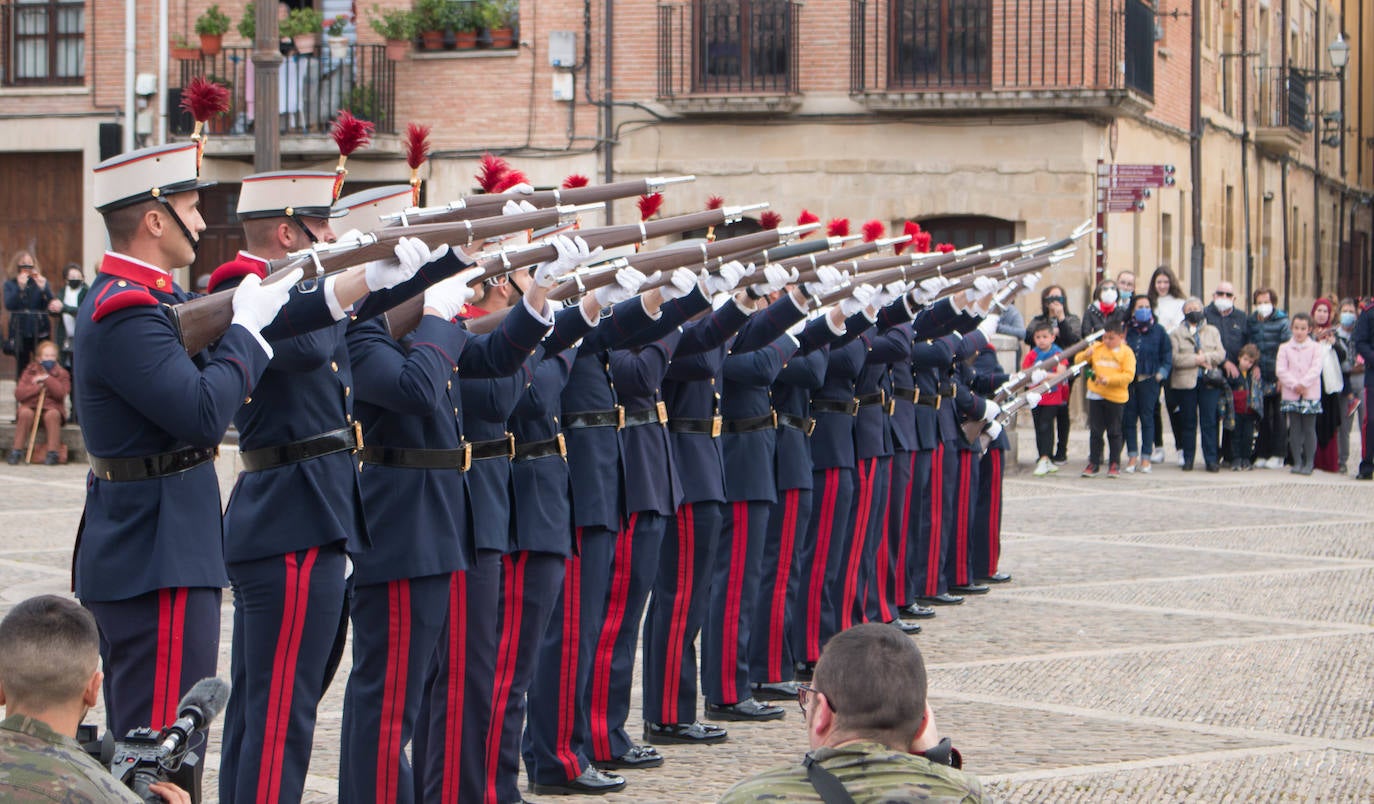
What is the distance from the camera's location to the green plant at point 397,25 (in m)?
23.0

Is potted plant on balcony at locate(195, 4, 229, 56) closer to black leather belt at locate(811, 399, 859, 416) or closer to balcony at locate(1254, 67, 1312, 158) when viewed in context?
black leather belt at locate(811, 399, 859, 416)

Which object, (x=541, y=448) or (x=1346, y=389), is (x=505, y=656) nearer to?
(x=541, y=448)

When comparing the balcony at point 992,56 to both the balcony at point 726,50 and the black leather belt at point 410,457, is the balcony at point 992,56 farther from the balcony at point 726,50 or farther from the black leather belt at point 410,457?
the black leather belt at point 410,457

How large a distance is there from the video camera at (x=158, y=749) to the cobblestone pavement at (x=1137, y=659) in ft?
9.56

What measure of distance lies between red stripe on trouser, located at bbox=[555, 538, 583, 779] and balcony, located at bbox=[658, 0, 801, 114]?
16.8 metres

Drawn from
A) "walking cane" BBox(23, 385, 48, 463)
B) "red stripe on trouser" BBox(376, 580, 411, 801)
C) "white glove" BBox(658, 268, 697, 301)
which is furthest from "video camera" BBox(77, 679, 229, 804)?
"walking cane" BBox(23, 385, 48, 463)

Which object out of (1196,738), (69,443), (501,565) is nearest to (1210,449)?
(69,443)

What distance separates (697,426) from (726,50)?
16274 millimetres

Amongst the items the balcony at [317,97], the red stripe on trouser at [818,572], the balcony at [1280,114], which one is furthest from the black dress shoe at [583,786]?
the balcony at [1280,114]

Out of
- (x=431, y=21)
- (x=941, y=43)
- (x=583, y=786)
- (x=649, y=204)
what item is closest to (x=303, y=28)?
(x=431, y=21)

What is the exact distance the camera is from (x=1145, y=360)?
18.3 metres

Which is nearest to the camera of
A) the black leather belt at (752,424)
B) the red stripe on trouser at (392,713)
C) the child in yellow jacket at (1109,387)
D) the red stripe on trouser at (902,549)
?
the red stripe on trouser at (392,713)

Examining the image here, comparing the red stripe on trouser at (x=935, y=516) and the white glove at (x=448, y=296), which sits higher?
the white glove at (x=448, y=296)

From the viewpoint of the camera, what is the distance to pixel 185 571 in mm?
4715
